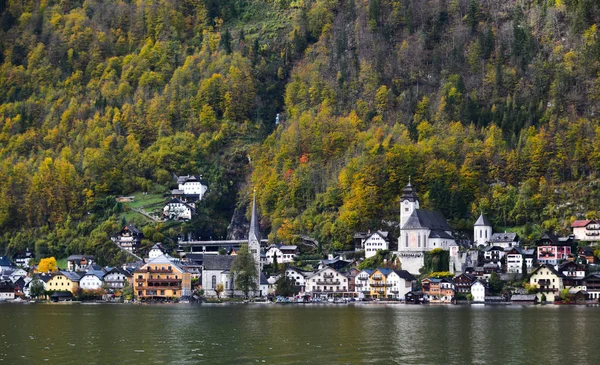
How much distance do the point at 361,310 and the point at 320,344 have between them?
127 ft

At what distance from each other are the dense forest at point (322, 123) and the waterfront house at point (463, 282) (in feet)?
42.8

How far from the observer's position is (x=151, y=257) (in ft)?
456

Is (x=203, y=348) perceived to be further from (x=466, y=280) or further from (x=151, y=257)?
(x=151, y=257)

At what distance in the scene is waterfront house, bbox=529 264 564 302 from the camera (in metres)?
110

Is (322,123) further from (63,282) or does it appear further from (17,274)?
(17,274)

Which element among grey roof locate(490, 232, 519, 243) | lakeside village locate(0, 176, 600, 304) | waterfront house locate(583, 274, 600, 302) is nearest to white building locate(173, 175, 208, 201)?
lakeside village locate(0, 176, 600, 304)

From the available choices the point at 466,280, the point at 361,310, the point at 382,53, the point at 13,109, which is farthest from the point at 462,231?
the point at 13,109

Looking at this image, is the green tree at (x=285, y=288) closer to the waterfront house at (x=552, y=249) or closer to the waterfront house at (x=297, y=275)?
the waterfront house at (x=297, y=275)

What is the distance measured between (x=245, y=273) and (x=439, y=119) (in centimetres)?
3809

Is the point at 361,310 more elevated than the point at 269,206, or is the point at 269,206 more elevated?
the point at 269,206

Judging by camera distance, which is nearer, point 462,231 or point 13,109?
point 462,231

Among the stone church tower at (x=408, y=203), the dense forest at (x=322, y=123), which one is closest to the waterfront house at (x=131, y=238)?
the dense forest at (x=322, y=123)

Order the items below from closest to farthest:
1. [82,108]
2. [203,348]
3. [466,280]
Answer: [203,348], [466,280], [82,108]

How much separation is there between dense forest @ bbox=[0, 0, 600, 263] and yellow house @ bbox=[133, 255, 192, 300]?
1597 cm
